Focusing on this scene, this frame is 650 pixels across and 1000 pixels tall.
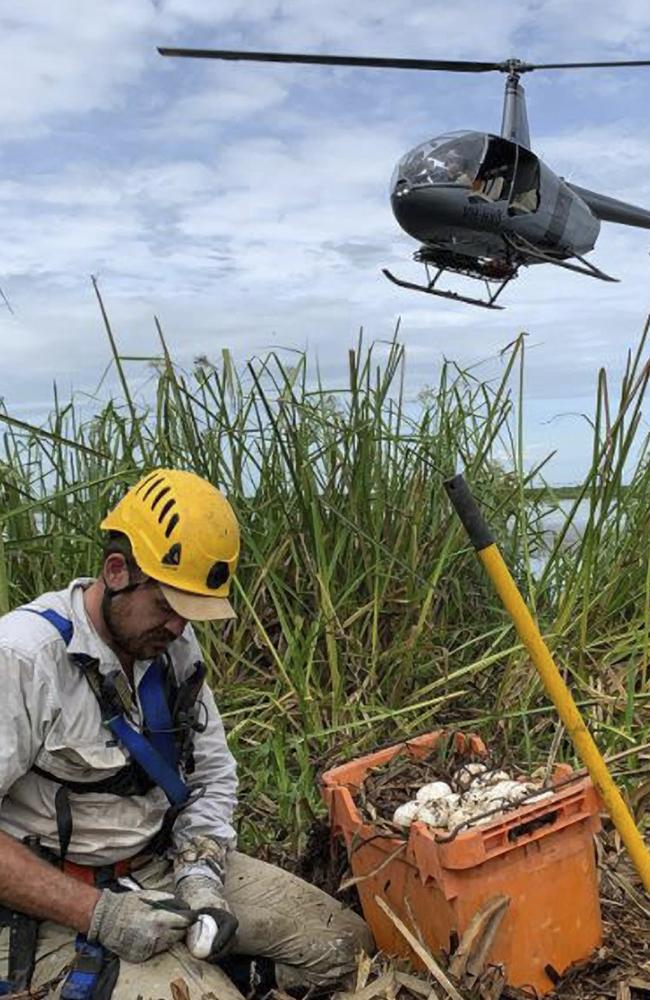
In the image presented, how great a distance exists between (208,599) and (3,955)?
959 millimetres

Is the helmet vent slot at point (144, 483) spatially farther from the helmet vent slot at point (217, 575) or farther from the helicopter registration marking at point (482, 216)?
the helicopter registration marking at point (482, 216)

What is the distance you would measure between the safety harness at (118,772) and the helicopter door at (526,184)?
13008 millimetres

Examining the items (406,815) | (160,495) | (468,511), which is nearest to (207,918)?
(406,815)

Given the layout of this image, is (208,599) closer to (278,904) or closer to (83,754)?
(83,754)

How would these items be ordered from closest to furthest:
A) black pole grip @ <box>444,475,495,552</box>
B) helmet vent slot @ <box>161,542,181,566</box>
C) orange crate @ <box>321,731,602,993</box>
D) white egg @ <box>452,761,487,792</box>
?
black pole grip @ <box>444,475,495,552</box> < orange crate @ <box>321,731,602,993</box> < helmet vent slot @ <box>161,542,181,566</box> < white egg @ <box>452,761,487,792</box>

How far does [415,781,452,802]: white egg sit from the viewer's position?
266 centimetres

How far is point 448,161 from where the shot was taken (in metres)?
14.3

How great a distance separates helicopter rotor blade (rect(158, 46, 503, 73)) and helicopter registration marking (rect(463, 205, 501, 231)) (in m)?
2.72

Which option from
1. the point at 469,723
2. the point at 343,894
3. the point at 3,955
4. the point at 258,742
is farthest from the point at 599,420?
the point at 3,955

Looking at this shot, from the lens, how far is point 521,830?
249 cm

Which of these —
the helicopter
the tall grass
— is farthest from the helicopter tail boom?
the tall grass

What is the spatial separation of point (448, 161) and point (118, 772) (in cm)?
1292

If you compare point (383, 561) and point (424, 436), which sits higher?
point (424, 436)

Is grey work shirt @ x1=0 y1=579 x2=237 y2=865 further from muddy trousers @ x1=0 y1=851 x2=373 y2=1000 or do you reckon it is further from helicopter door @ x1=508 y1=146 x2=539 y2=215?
helicopter door @ x1=508 y1=146 x2=539 y2=215
